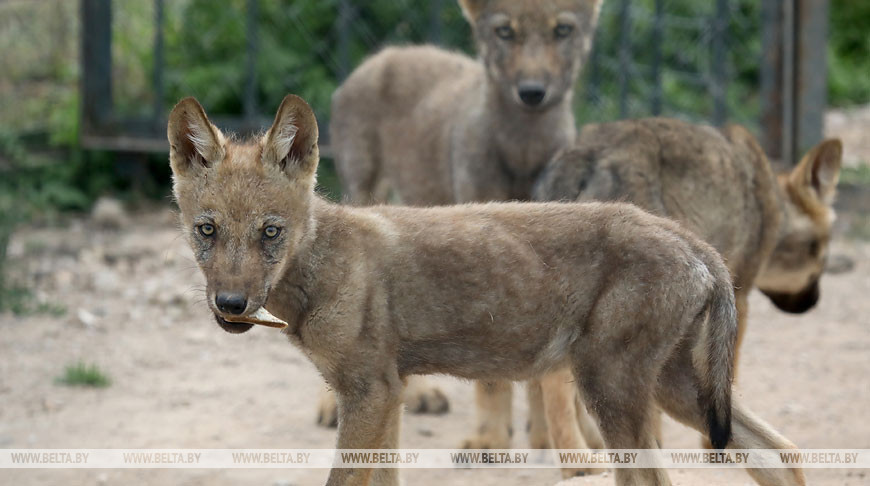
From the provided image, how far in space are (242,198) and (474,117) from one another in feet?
10.3

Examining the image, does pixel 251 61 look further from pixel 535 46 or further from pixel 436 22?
pixel 535 46

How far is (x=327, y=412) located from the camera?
689cm

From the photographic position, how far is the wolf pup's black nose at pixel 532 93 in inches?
254

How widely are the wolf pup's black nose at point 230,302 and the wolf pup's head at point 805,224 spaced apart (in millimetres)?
4095

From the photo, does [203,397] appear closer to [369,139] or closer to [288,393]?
[288,393]

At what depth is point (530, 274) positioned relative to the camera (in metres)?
4.59

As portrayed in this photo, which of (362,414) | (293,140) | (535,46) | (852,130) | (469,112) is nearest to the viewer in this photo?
(362,414)

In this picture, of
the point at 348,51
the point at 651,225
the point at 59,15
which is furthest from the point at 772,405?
the point at 59,15

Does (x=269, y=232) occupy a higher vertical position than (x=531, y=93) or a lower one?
higher

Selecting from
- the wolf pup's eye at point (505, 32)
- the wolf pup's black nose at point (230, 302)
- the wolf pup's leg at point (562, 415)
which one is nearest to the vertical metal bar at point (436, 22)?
the wolf pup's eye at point (505, 32)

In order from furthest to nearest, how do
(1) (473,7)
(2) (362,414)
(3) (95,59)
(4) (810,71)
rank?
(3) (95,59) → (4) (810,71) → (1) (473,7) → (2) (362,414)

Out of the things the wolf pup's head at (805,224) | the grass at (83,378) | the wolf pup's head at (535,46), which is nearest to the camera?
the wolf pup's head at (535,46)

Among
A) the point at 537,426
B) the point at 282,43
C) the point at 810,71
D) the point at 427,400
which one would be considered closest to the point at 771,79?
the point at 810,71

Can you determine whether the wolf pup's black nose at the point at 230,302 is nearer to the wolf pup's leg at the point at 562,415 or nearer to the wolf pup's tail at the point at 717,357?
the wolf pup's tail at the point at 717,357
